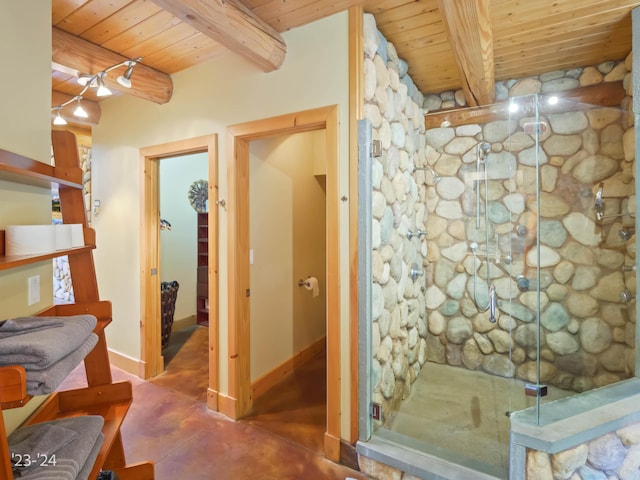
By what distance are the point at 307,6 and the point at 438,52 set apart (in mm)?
1037

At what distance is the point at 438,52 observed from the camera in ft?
7.39

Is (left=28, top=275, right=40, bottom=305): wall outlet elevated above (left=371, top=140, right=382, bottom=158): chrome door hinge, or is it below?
below

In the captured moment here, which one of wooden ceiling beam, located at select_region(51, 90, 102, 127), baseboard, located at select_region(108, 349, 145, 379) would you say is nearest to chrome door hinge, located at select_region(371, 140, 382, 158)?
baseboard, located at select_region(108, 349, 145, 379)

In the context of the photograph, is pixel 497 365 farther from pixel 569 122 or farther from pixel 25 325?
pixel 25 325

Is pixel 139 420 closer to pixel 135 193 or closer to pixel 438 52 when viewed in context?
pixel 135 193

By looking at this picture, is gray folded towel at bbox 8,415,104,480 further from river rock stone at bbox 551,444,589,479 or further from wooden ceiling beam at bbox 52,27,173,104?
wooden ceiling beam at bbox 52,27,173,104

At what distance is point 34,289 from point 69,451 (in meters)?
0.69

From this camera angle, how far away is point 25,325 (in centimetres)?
102

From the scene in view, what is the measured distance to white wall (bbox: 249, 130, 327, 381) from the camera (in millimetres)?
2586

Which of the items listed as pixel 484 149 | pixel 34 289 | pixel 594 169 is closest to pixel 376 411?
pixel 34 289

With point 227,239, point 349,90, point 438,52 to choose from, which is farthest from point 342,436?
point 438,52

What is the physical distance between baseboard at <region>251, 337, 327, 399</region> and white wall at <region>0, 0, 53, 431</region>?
1543 millimetres

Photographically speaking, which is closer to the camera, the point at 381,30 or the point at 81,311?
the point at 81,311

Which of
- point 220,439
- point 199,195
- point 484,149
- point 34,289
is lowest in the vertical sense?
point 220,439
